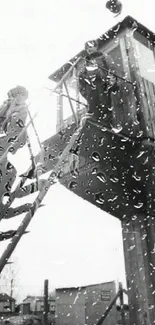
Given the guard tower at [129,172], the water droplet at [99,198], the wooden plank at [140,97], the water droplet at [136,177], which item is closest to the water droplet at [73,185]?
the guard tower at [129,172]

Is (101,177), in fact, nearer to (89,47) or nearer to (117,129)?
(117,129)

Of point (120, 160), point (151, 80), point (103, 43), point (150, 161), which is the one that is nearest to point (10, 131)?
point (120, 160)

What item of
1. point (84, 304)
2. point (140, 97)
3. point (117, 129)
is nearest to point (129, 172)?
point (117, 129)

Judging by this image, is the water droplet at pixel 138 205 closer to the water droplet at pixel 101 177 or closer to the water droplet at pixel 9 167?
the water droplet at pixel 101 177

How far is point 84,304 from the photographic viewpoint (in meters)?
18.4

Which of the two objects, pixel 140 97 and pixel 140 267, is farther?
pixel 140 97

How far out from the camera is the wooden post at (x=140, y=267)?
17.6 feet

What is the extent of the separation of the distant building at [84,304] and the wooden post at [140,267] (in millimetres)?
12056

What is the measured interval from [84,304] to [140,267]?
46.9ft

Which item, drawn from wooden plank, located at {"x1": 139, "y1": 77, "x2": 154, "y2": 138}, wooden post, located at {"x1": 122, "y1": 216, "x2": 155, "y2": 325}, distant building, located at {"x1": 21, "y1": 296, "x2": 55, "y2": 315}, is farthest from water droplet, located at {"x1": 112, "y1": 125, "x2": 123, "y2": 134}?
distant building, located at {"x1": 21, "y1": 296, "x2": 55, "y2": 315}

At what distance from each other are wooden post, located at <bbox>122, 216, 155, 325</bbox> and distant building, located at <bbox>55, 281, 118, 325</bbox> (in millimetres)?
12056

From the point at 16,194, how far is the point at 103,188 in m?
2.44

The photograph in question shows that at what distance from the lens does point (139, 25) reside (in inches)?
306

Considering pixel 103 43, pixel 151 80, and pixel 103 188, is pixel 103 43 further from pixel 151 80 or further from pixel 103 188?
pixel 103 188
